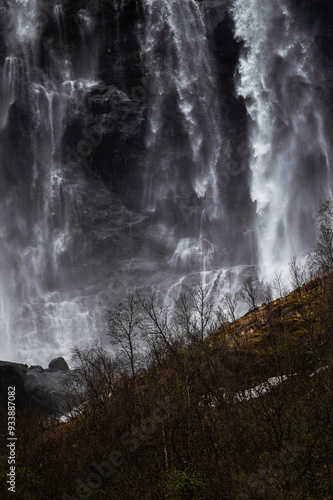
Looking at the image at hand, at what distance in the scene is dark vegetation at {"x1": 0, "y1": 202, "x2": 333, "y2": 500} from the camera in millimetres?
15258

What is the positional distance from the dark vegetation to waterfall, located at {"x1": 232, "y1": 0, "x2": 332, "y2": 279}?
43.1 m

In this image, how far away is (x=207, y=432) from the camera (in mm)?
18781

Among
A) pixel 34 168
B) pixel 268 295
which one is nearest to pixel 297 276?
pixel 268 295

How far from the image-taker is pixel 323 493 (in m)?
14.3

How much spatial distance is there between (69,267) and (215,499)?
62.7 meters

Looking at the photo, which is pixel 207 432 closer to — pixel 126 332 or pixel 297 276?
pixel 126 332

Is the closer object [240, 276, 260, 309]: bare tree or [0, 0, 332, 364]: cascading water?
[240, 276, 260, 309]: bare tree

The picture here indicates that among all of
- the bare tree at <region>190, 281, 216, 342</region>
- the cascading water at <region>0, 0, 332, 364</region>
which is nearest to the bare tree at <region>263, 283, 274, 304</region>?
the bare tree at <region>190, 281, 216, 342</region>

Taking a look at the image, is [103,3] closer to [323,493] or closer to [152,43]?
[152,43]

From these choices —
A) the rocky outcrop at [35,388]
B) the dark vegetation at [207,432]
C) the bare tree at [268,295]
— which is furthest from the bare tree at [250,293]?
the rocky outcrop at [35,388]

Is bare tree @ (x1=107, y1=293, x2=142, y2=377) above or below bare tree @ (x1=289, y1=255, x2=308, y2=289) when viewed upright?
below

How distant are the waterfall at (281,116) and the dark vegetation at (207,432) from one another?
43073 millimetres

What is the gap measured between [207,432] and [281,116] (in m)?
63.4

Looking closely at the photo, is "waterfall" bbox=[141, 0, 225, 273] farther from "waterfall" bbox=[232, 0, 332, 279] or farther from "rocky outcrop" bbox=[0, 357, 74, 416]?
"rocky outcrop" bbox=[0, 357, 74, 416]
